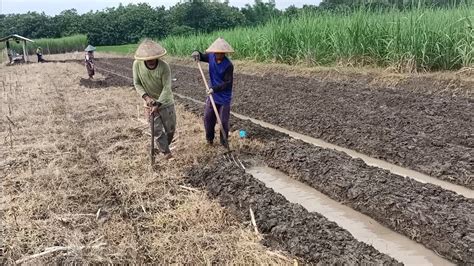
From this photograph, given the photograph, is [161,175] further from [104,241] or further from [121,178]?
[104,241]

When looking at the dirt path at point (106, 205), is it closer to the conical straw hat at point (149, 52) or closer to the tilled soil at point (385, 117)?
the conical straw hat at point (149, 52)

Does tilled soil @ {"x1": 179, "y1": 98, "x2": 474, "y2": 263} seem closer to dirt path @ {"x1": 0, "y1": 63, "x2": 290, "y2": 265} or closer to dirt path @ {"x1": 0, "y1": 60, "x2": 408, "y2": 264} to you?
dirt path @ {"x1": 0, "y1": 60, "x2": 408, "y2": 264}

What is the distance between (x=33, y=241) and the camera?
361 centimetres

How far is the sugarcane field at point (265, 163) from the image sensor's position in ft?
11.6

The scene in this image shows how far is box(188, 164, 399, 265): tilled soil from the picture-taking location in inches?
129

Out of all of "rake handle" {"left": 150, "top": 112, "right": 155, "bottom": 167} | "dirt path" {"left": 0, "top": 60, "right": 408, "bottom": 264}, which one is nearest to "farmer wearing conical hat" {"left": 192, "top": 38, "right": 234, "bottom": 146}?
"dirt path" {"left": 0, "top": 60, "right": 408, "bottom": 264}

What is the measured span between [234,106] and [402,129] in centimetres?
411

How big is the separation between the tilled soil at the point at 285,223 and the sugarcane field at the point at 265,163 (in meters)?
0.02

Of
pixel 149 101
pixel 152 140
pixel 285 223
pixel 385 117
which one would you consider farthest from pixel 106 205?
pixel 385 117

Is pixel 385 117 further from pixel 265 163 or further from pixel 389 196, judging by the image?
pixel 389 196

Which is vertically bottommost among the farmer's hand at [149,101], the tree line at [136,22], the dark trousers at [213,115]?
the dark trousers at [213,115]

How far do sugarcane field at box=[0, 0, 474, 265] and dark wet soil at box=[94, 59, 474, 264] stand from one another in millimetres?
17

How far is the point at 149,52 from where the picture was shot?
5352 millimetres

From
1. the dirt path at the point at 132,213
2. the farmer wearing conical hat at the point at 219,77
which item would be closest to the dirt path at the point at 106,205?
the dirt path at the point at 132,213
